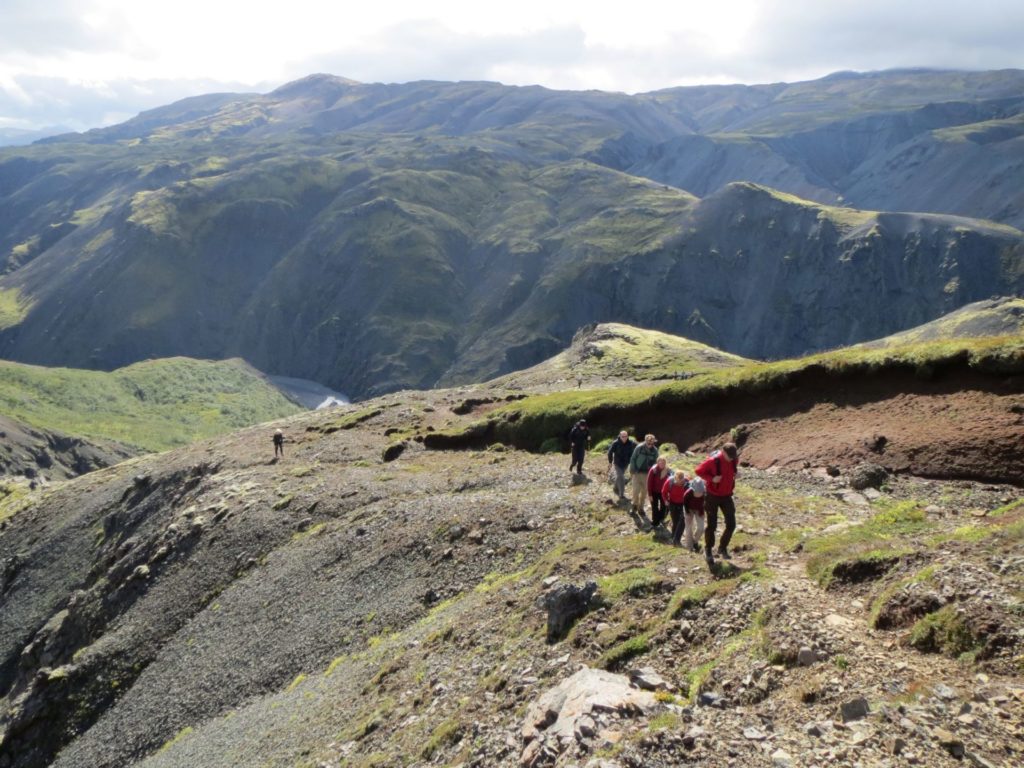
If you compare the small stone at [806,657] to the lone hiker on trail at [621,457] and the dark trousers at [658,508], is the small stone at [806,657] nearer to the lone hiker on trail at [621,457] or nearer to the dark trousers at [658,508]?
the dark trousers at [658,508]

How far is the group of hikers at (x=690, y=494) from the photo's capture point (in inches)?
778

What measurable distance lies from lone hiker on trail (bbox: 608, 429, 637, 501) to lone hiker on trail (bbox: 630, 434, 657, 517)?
2262 millimetres

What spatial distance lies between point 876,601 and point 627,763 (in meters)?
6.49

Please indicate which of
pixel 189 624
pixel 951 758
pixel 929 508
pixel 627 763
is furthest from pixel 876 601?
pixel 189 624

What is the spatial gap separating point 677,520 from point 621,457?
7.08 m

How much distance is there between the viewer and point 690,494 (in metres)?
20.8

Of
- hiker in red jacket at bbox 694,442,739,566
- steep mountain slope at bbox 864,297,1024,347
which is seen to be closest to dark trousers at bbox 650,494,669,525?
hiker in red jacket at bbox 694,442,739,566

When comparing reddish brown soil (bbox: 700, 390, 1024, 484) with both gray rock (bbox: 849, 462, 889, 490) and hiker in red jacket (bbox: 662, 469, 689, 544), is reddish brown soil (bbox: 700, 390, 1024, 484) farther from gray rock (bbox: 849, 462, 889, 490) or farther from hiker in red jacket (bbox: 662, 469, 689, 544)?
hiker in red jacket (bbox: 662, 469, 689, 544)

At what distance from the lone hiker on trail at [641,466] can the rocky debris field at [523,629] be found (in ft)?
4.38

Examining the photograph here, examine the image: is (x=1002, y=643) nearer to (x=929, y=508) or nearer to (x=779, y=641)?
(x=779, y=641)

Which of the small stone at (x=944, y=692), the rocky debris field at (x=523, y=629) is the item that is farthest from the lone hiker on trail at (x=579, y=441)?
the small stone at (x=944, y=692)

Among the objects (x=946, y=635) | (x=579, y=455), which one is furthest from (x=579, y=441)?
(x=946, y=635)

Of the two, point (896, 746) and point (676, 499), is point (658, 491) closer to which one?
point (676, 499)

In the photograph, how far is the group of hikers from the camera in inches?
778
